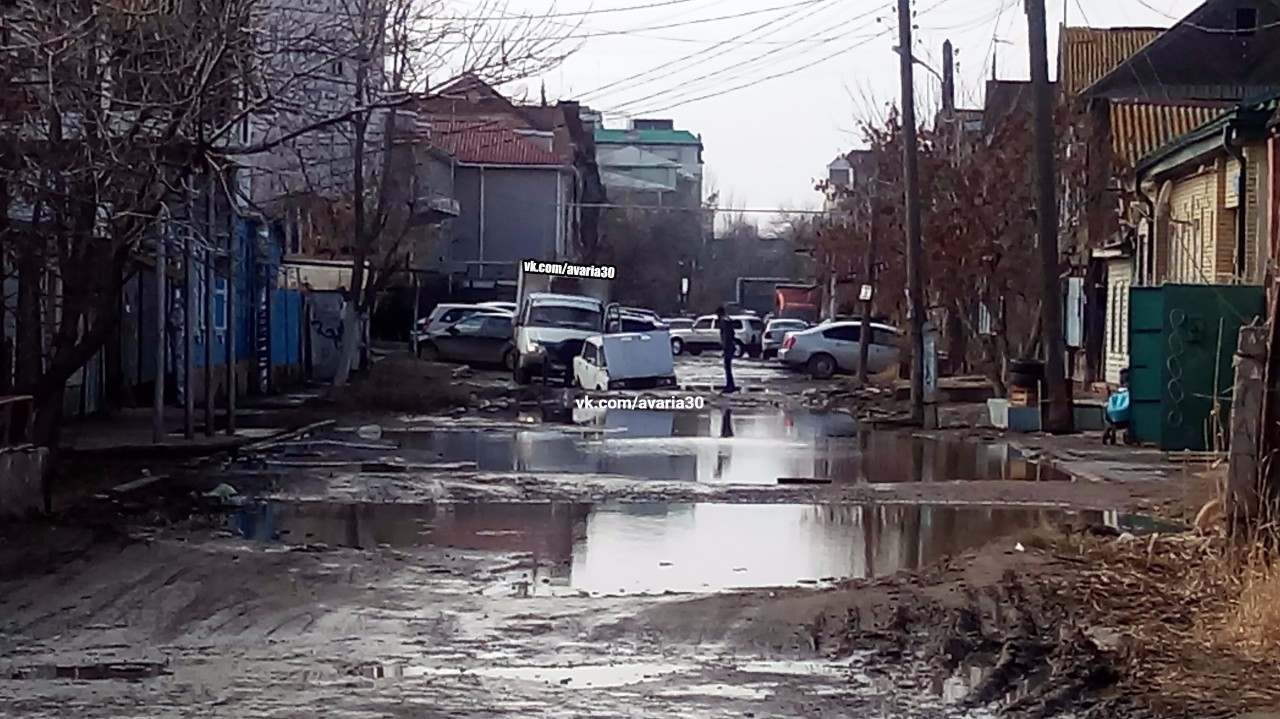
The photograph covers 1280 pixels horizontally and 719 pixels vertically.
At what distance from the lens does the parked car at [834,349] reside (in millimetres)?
56469

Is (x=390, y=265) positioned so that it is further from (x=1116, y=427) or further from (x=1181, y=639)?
(x=1181, y=639)

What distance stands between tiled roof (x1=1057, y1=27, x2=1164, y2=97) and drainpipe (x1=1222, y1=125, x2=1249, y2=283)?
49.0 feet

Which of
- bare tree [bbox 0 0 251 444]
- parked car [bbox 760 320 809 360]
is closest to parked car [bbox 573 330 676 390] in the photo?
bare tree [bbox 0 0 251 444]

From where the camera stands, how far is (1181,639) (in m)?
10.8

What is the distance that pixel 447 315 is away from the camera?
56.3 meters

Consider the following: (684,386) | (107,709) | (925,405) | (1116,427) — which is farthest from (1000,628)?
(684,386)

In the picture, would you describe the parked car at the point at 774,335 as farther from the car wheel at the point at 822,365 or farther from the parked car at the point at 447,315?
the parked car at the point at 447,315

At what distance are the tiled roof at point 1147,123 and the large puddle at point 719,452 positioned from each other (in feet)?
34.1

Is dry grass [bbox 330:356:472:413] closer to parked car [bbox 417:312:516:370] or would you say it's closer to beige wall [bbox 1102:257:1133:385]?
parked car [bbox 417:312:516:370]

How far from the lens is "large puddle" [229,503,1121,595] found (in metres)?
14.9

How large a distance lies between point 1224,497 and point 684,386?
34.2 meters

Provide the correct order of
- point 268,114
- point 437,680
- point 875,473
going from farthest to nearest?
point 875,473 → point 268,114 → point 437,680

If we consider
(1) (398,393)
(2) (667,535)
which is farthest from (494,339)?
(2) (667,535)

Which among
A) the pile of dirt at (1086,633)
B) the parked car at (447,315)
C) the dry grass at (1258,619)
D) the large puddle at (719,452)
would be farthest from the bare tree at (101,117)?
the parked car at (447,315)
